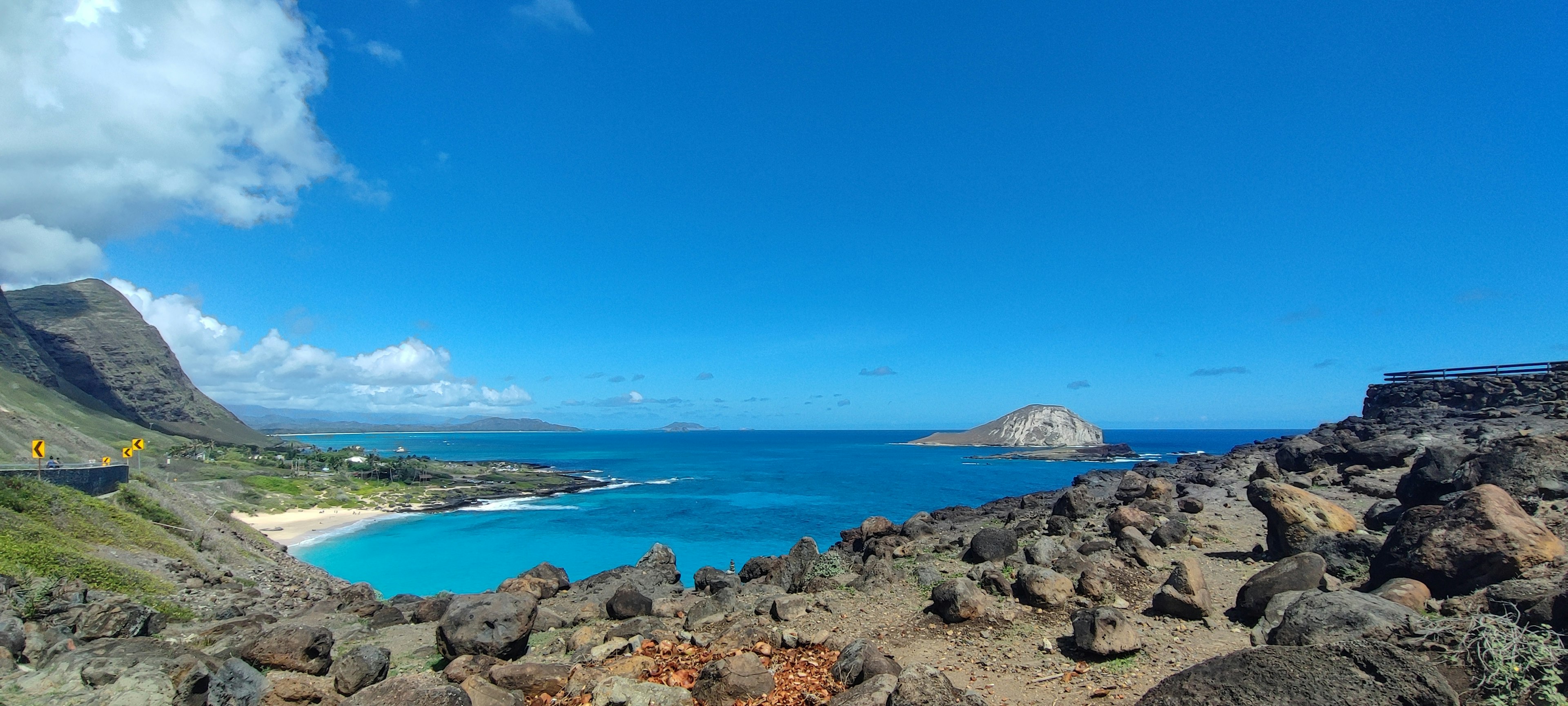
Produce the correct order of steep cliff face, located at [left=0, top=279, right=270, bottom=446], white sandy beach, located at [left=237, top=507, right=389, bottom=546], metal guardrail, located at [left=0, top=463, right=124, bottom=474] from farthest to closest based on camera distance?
steep cliff face, located at [left=0, top=279, right=270, bottom=446] → white sandy beach, located at [left=237, top=507, right=389, bottom=546] → metal guardrail, located at [left=0, top=463, right=124, bottom=474]

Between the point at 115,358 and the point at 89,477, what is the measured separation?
132 metres

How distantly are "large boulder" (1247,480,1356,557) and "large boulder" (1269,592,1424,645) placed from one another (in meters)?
7.17

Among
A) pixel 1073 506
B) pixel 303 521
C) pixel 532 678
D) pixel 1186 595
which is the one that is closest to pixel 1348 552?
pixel 1186 595

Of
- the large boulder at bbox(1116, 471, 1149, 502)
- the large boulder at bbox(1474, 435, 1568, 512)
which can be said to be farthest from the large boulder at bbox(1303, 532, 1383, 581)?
the large boulder at bbox(1116, 471, 1149, 502)

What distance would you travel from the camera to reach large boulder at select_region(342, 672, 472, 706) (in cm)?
781

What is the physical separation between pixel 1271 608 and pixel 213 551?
1401 inches

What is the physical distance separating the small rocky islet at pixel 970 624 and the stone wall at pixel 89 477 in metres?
9.26

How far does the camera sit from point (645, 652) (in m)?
11.0

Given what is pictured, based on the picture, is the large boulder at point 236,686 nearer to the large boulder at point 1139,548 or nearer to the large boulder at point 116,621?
the large boulder at point 116,621

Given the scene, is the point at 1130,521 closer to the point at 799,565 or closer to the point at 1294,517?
the point at 1294,517

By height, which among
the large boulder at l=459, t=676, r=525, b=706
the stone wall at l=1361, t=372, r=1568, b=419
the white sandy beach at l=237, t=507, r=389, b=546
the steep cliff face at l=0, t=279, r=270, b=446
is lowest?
the white sandy beach at l=237, t=507, r=389, b=546

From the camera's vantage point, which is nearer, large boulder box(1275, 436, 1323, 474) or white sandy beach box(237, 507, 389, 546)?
large boulder box(1275, 436, 1323, 474)

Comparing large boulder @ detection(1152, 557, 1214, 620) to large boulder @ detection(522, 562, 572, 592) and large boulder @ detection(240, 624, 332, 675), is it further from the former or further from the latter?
large boulder @ detection(522, 562, 572, 592)

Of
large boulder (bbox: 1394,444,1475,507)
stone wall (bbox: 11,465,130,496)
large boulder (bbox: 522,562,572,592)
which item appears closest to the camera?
large boulder (bbox: 1394,444,1475,507)
